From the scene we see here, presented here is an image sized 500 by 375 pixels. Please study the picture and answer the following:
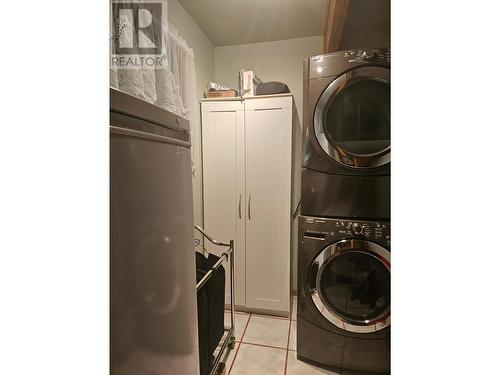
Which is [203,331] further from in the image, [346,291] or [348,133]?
[348,133]

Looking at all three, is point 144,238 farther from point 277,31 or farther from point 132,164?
point 277,31

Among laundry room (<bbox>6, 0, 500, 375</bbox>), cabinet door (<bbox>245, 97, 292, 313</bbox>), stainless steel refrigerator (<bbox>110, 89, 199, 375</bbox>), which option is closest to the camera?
laundry room (<bbox>6, 0, 500, 375</bbox>)

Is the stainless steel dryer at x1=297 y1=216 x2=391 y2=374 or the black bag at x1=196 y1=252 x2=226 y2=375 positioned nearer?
the black bag at x1=196 y1=252 x2=226 y2=375

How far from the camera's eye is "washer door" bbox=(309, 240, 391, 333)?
132 cm

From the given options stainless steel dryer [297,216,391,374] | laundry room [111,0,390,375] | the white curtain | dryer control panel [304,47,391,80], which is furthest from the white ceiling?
stainless steel dryer [297,216,391,374]

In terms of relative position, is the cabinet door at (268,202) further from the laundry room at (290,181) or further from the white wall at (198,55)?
the white wall at (198,55)

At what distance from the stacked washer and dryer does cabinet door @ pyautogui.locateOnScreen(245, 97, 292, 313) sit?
497mm

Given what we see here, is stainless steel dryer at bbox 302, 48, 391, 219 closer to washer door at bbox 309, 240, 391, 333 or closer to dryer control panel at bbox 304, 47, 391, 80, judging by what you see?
dryer control panel at bbox 304, 47, 391, 80

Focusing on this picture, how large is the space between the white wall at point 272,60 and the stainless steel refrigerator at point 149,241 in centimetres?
190

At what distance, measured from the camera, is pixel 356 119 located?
138 centimetres

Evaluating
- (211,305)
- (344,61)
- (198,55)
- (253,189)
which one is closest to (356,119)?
(344,61)
